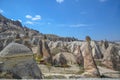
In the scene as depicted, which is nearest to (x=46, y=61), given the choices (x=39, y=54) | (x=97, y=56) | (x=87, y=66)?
(x=39, y=54)

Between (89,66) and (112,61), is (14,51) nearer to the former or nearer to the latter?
(89,66)

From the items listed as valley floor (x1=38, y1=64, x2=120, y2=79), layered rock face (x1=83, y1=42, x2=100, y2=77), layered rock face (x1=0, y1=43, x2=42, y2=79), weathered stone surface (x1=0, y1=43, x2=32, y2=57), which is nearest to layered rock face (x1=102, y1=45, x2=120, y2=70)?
valley floor (x1=38, y1=64, x2=120, y2=79)

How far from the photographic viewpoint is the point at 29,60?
17203mm

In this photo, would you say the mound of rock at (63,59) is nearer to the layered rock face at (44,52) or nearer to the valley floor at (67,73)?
the layered rock face at (44,52)

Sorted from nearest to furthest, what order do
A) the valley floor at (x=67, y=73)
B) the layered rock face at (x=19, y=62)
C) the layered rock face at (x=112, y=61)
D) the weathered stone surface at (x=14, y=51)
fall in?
the layered rock face at (x=19, y=62) < the weathered stone surface at (x=14, y=51) < the valley floor at (x=67, y=73) < the layered rock face at (x=112, y=61)

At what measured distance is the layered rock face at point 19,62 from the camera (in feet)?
53.9

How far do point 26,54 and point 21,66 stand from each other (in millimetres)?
1043

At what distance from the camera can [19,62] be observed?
1673 cm

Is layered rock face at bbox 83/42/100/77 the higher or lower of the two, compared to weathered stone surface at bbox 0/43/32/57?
lower

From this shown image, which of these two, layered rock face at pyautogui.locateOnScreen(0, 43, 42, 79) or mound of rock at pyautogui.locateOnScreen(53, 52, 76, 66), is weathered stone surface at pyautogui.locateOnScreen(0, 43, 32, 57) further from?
mound of rock at pyautogui.locateOnScreen(53, 52, 76, 66)

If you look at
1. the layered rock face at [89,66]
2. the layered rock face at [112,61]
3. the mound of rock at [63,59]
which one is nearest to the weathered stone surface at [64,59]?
the mound of rock at [63,59]

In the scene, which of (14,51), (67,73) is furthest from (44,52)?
(14,51)

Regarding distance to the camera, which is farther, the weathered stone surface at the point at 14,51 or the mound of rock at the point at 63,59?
the mound of rock at the point at 63,59

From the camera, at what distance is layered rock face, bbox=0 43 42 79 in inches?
647
